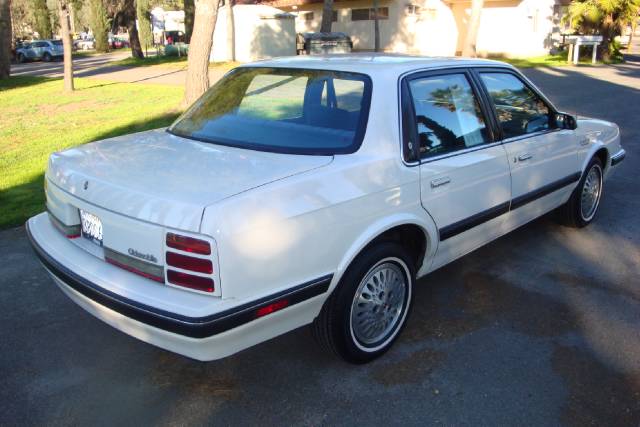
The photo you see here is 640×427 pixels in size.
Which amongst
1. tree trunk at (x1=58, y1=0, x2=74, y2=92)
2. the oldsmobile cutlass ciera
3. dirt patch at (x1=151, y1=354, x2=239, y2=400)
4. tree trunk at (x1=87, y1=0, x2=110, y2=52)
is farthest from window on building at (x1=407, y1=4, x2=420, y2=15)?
dirt patch at (x1=151, y1=354, x2=239, y2=400)

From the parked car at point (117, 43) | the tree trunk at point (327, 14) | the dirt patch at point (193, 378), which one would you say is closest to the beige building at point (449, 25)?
the tree trunk at point (327, 14)

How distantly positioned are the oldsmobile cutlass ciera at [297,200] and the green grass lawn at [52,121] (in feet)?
10.1

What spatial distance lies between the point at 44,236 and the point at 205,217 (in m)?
1.42

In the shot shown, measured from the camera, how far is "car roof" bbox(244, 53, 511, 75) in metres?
3.63

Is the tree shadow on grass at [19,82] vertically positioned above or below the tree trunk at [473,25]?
below

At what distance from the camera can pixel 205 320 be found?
8.52ft

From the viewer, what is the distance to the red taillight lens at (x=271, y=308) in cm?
274

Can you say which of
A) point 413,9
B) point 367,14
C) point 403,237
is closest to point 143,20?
point 367,14

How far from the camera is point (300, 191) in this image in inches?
113

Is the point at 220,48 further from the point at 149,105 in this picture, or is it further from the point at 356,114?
the point at 356,114

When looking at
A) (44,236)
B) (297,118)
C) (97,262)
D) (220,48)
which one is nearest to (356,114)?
(297,118)

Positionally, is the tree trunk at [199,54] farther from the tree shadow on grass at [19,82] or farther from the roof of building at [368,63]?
the tree shadow on grass at [19,82]

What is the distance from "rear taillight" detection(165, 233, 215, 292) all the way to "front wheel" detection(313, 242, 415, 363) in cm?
74

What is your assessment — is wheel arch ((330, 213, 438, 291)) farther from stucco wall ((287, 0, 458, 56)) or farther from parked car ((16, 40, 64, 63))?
parked car ((16, 40, 64, 63))
